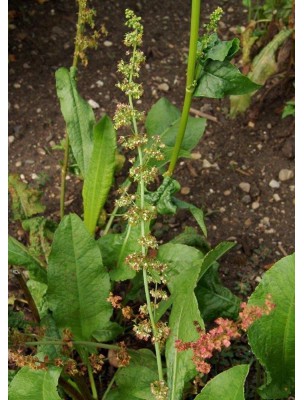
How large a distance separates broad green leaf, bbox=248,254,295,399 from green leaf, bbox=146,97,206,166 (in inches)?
28.7

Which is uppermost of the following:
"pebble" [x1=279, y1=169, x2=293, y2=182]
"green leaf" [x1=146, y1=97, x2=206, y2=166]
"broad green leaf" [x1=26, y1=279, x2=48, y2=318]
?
"green leaf" [x1=146, y1=97, x2=206, y2=166]

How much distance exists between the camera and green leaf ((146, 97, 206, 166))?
2395 mm

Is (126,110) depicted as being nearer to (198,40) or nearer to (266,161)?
(198,40)

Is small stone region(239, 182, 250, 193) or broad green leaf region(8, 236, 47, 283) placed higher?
broad green leaf region(8, 236, 47, 283)

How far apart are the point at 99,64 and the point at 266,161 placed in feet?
3.16

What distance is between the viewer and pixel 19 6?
137 inches

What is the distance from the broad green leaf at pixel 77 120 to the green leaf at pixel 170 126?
0.24m

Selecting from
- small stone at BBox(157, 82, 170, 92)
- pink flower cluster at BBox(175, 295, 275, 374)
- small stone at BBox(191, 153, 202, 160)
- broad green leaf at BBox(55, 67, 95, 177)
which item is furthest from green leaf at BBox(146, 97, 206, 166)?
pink flower cluster at BBox(175, 295, 275, 374)

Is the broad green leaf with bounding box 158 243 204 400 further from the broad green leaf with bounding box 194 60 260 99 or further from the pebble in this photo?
the pebble

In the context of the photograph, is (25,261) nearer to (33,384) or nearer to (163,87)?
(33,384)

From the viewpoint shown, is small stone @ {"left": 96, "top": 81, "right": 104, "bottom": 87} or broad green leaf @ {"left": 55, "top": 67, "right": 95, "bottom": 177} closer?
broad green leaf @ {"left": 55, "top": 67, "right": 95, "bottom": 177}

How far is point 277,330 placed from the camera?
71.9 inches

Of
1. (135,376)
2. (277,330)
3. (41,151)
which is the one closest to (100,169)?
(135,376)

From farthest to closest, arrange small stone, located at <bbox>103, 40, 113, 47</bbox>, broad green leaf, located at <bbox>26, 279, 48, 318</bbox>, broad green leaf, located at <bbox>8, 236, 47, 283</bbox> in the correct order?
1. small stone, located at <bbox>103, 40, 113, 47</bbox>
2. broad green leaf, located at <bbox>26, 279, 48, 318</bbox>
3. broad green leaf, located at <bbox>8, 236, 47, 283</bbox>
